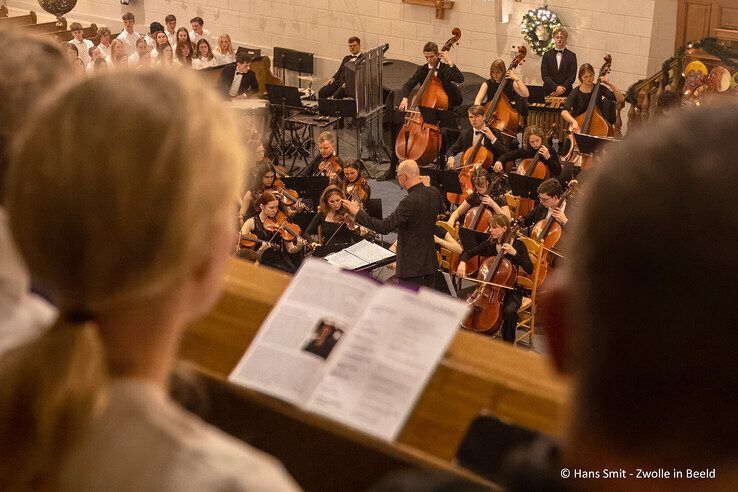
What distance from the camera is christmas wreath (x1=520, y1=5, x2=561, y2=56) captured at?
13.1 m

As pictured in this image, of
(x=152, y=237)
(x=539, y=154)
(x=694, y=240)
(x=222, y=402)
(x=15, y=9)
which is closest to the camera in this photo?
(x=694, y=240)

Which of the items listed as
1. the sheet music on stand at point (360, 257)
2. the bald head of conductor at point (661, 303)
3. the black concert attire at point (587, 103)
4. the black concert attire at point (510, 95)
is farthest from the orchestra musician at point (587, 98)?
the bald head of conductor at point (661, 303)

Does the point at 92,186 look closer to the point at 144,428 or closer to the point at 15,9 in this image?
the point at 144,428

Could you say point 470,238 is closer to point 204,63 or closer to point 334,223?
point 334,223

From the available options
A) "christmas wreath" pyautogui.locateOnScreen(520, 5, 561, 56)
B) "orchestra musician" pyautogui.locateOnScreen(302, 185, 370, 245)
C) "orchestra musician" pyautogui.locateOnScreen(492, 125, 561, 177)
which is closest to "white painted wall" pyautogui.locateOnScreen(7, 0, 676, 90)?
"christmas wreath" pyautogui.locateOnScreen(520, 5, 561, 56)

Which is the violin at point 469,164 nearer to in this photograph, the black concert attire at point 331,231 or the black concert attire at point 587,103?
the black concert attire at point 331,231

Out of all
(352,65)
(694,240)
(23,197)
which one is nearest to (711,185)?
(694,240)

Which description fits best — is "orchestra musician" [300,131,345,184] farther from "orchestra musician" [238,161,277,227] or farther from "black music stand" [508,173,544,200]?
"black music stand" [508,173,544,200]

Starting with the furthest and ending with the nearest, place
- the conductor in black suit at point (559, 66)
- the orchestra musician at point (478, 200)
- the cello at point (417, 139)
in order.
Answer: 1. the conductor in black suit at point (559, 66)
2. the cello at point (417, 139)
3. the orchestra musician at point (478, 200)

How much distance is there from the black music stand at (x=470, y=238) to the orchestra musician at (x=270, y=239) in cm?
149

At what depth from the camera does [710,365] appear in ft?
2.34

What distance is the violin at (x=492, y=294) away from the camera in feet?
26.2

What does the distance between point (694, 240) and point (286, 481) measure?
0.48m

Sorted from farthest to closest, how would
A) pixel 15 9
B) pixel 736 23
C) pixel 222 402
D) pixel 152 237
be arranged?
pixel 15 9 < pixel 736 23 < pixel 222 402 < pixel 152 237
